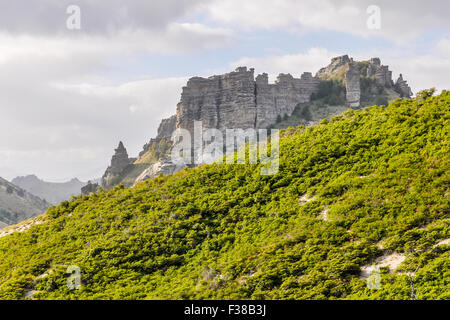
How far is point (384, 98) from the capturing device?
531ft

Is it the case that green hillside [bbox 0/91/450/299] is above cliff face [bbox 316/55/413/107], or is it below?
below

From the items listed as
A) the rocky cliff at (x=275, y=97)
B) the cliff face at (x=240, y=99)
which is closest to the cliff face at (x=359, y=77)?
the rocky cliff at (x=275, y=97)

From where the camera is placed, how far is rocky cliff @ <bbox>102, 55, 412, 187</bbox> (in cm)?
16525

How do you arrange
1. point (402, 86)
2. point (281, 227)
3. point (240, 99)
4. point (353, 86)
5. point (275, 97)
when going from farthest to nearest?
point (402, 86)
point (275, 97)
point (240, 99)
point (353, 86)
point (281, 227)

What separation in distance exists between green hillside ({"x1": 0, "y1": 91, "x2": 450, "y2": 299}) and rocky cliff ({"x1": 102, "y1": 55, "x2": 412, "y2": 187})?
131 m

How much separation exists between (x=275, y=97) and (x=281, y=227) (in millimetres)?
150232

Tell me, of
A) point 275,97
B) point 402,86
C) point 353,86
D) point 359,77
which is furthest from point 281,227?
point 402,86

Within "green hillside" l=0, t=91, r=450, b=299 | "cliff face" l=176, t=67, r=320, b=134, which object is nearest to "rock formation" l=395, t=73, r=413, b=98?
"cliff face" l=176, t=67, r=320, b=134

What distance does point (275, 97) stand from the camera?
556 feet

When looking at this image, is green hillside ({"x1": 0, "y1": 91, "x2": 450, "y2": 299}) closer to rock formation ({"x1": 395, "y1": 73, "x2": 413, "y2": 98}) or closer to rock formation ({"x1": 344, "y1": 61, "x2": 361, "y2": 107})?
rock formation ({"x1": 344, "y1": 61, "x2": 361, "y2": 107})

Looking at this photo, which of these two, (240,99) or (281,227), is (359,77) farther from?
(281,227)
